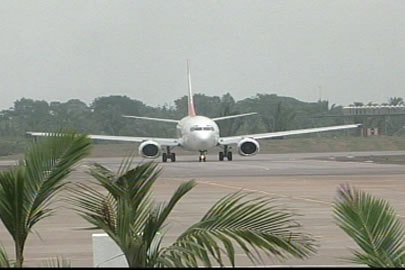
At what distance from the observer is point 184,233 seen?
7180 millimetres

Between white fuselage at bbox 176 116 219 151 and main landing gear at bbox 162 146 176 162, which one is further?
main landing gear at bbox 162 146 176 162

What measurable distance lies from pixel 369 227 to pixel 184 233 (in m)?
1.45

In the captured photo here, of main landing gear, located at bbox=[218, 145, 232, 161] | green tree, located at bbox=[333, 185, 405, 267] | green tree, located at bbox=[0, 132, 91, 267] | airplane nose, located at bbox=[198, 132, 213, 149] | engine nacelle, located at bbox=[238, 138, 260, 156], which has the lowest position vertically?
main landing gear, located at bbox=[218, 145, 232, 161]

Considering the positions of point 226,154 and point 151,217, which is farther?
point 226,154

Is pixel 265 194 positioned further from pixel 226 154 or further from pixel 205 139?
pixel 226 154

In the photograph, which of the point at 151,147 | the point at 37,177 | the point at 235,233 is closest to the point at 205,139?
the point at 151,147

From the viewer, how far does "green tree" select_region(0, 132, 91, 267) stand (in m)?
7.30

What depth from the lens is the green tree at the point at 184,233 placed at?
6906 millimetres

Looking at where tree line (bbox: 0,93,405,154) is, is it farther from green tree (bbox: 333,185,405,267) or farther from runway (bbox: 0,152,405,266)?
green tree (bbox: 333,185,405,267)

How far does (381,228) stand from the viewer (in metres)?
7.62

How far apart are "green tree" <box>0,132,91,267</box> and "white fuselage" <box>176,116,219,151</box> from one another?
5396cm

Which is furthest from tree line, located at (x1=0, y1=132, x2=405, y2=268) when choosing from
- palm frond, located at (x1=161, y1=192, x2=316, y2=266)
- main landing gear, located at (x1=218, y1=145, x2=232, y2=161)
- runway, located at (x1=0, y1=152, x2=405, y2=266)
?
main landing gear, located at (x1=218, y1=145, x2=232, y2=161)

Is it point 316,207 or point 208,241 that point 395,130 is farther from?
point 208,241

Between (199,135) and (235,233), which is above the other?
(235,233)
